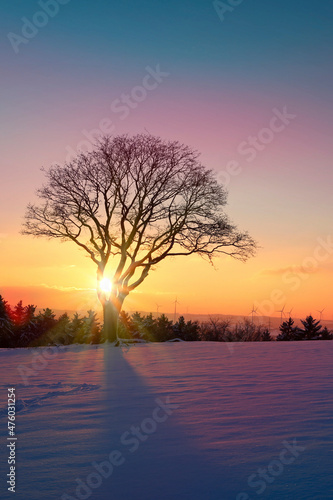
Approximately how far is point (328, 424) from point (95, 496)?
9.38 feet

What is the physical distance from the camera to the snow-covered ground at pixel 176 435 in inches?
151

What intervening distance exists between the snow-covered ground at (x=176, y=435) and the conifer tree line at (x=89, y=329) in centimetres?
2059

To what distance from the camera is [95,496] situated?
373 cm

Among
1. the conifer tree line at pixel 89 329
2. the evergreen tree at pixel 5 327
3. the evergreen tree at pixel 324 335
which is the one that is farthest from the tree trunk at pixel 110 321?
the evergreen tree at pixel 324 335

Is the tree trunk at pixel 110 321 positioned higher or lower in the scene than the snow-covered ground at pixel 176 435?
higher

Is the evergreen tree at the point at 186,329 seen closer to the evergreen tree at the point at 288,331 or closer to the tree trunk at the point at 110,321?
the evergreen tree at the point at 288,331

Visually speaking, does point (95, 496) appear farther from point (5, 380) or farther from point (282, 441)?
point (5, 380)

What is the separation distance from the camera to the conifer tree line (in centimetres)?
3055

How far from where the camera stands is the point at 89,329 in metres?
30.0

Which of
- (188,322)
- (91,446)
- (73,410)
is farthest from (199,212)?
(91,446)

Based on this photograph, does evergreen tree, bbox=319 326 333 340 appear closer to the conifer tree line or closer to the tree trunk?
the conifer tree line

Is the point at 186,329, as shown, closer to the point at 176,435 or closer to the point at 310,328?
the point at 310,328

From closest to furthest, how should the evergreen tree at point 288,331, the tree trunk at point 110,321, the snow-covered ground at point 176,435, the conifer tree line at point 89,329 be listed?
1. the snow-covered ground at point 176,435
2. the tree trunk at point 110,321
3. the conifer tree line at point 89,329
4. the evergreen tree at point 288,331

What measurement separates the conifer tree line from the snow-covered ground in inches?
811
